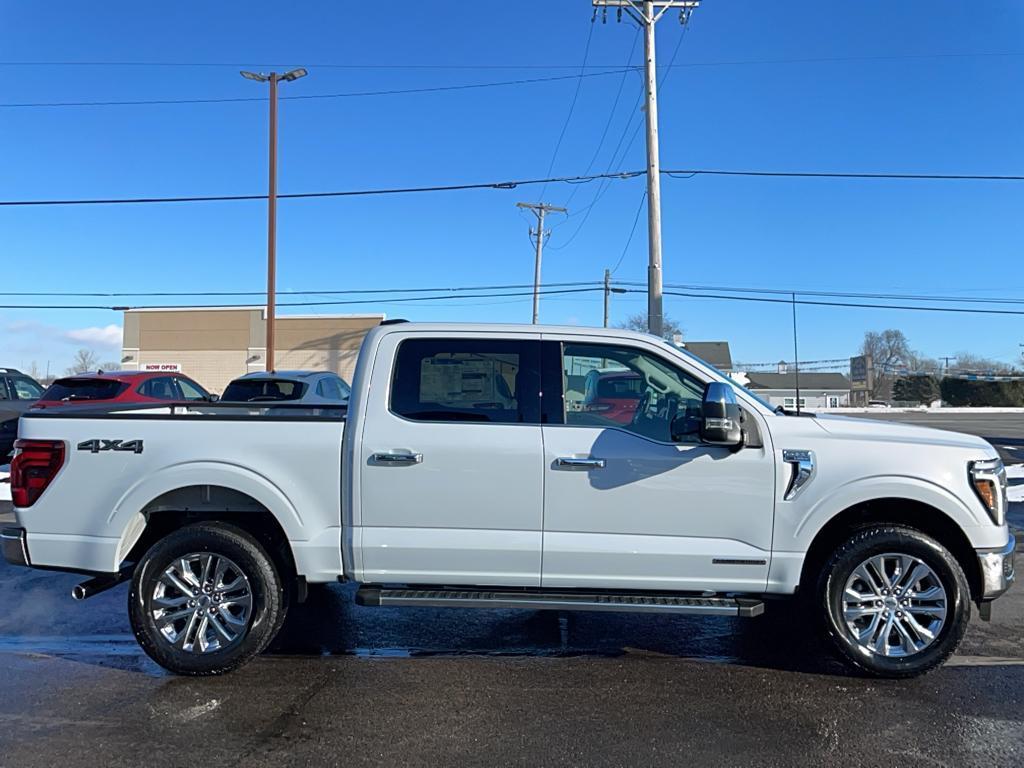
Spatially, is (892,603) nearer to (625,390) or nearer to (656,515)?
(656,515)

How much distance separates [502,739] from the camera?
3.56 m

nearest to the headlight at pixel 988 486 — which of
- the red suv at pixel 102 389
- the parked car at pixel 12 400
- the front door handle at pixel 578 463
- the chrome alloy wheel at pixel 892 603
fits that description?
the chrome alloy wheel at pixel 892 603

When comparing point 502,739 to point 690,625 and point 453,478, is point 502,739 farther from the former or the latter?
point 690,625

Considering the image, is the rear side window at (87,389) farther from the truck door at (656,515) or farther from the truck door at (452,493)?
the truck door at (656,515)

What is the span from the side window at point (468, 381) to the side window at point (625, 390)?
0.23 m

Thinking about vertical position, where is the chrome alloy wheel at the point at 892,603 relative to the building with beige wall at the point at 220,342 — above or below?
below

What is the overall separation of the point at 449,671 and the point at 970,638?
357 cm

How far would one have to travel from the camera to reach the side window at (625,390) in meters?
4.33

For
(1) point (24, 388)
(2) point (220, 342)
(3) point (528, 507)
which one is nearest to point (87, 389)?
(1) point (24, 388)

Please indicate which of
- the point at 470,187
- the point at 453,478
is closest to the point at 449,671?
the point at 453,478

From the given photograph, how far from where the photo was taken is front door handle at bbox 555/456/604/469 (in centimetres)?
414

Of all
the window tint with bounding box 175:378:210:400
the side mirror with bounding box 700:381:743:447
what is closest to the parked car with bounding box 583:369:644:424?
the side mirror with bounding box 700:381:743:447

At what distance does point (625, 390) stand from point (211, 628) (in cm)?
285

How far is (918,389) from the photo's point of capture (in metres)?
72.4
